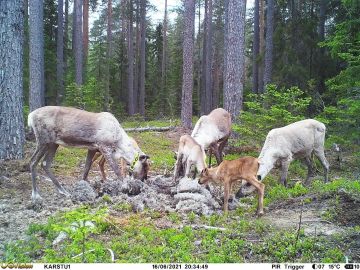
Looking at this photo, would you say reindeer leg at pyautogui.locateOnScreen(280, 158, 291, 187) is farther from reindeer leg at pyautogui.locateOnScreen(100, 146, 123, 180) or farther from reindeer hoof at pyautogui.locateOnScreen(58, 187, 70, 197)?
reindeer hoof at pyautogui.locateOnScreen(58, 187, 70, 197)

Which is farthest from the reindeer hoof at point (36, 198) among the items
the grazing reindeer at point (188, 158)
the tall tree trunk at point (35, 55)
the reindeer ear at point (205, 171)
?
the tall tree trunk at point (35, 55)

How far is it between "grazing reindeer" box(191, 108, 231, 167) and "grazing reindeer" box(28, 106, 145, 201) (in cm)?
218

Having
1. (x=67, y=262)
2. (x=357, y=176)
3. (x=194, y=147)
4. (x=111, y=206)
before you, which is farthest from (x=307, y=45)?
(x=67, y=262)

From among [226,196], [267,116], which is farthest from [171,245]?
[267,116]

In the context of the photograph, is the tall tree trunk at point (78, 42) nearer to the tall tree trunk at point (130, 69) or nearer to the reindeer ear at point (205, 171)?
the tall tree trunk at point (130, 69)

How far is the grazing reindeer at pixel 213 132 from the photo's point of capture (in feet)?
34.8

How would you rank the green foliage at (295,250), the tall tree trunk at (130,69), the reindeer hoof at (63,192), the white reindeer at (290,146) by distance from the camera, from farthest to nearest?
the tall tree trunk at (130,69)
the white reindeer at (290,146)
the reindeer hoof at (63,192)
the green foliage at (295,250)

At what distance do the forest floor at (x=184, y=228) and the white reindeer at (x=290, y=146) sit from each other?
0.64 meters

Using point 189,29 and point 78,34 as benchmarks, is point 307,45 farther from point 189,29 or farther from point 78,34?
point 78,34

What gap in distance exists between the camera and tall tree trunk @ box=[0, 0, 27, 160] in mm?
9539

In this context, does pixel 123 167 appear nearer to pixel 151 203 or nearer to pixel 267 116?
pixel 151 203

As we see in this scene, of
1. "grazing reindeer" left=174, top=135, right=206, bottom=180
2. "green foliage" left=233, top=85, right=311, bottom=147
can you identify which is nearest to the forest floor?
"grazing reindeer" left=174, top=135, right=206, bottom=180

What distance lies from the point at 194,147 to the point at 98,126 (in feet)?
7.21

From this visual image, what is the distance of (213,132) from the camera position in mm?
10891
